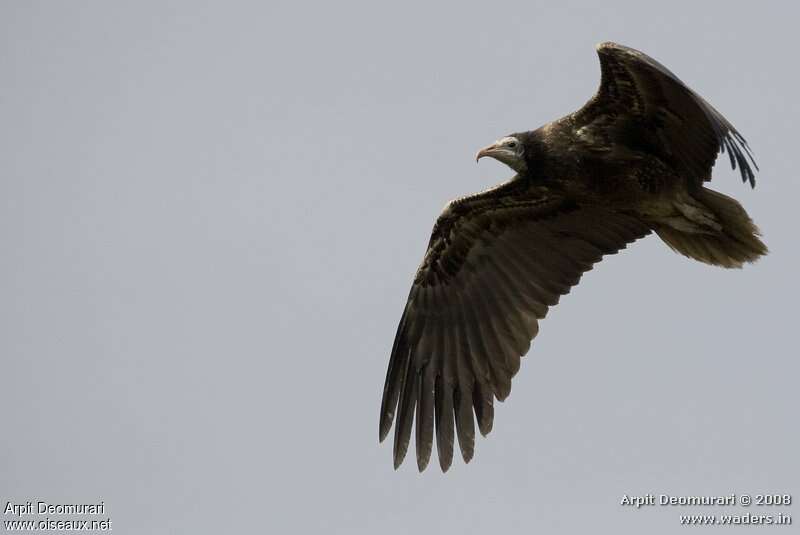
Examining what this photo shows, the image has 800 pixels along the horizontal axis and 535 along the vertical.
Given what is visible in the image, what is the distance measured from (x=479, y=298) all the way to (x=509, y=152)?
1.96m

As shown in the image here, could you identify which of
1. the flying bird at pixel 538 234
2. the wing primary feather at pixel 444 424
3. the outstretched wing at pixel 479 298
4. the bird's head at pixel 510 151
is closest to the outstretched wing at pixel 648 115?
the flying bird at pixel 538 234

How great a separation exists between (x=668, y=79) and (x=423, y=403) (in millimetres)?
4498

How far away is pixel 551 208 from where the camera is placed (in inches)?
592

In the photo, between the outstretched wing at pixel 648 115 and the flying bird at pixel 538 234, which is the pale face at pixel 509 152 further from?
→ the outstretched wing at pixel 648 115

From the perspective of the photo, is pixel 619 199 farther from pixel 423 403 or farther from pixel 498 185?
pixel 423 403

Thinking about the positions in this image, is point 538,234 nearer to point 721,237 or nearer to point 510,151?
point 510,151

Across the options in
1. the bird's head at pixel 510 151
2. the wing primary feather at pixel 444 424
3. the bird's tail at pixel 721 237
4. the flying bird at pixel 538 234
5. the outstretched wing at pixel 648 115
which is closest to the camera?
the outstretched wing at pixel 648 115

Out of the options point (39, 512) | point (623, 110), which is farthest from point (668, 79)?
point (39, 512)

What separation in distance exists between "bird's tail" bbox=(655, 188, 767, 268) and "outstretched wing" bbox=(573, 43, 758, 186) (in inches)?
12.2

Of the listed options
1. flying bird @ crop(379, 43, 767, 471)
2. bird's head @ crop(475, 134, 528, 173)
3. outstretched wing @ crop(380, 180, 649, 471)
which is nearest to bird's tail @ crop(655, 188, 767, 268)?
flying bird @ crop(379, 43, 767, 471)

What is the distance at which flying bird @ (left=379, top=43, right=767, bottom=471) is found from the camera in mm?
13594

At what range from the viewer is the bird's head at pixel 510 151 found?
46.8ft

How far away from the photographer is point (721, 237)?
46.6ft

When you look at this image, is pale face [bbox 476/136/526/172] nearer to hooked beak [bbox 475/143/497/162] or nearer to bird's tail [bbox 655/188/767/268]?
hooked beak [bbox 475/143/497/162]
